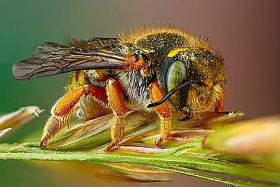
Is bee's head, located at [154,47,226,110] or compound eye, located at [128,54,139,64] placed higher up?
compound eye, located at [128,54,139,64]

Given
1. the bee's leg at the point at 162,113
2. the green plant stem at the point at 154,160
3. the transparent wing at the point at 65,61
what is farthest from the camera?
the transparent wing at the point at 65,61

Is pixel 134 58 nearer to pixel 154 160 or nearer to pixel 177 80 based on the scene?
pixel 177 80

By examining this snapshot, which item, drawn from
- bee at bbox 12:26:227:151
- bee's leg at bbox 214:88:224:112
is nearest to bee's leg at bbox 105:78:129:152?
bee at bbox 12:26:227:151

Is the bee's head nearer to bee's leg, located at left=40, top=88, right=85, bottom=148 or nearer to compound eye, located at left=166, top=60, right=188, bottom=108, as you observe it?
compound eye, located at left=166, top=60, right=188, bottom=108

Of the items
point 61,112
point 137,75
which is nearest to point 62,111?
point 61,112

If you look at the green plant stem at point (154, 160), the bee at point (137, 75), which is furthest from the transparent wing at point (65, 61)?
the green plant stem at point (154, 160)

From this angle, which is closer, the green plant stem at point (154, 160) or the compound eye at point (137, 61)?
the green plant stem at point (154, 160)

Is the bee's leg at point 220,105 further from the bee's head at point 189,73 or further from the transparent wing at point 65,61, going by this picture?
the transparent wing at point 65,61

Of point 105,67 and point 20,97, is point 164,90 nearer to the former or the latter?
point 105,67
